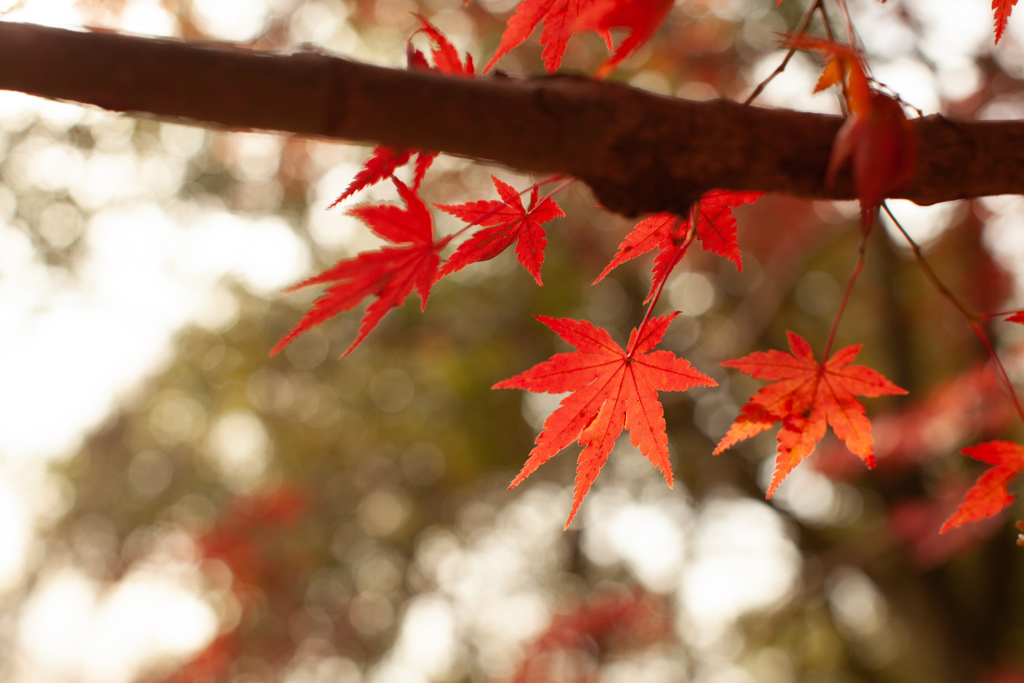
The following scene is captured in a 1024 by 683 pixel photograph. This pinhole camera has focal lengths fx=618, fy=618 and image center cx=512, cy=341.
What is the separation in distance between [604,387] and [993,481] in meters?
0.58

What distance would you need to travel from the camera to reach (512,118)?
1.68 feet

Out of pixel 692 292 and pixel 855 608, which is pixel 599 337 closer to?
pixel 692 292

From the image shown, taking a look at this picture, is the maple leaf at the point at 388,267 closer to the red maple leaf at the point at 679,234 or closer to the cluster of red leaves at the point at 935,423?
the red maple leaf at the point at 679,234

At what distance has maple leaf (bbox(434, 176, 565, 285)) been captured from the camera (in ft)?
2.51

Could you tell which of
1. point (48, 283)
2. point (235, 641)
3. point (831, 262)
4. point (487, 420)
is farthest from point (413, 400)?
point (831, 262)

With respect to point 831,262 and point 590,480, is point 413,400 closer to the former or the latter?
point 831,262

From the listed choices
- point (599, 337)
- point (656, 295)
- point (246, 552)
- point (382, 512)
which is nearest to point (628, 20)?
point (656, 295)

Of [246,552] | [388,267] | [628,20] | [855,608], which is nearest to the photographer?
[628,20]

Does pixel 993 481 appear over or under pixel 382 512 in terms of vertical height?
over

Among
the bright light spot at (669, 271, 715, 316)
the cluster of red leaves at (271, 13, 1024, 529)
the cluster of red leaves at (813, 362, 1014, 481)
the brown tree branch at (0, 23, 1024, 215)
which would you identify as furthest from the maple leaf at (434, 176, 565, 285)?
the bright light spot at (669, 271, 715, 316)

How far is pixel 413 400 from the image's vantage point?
6.46m

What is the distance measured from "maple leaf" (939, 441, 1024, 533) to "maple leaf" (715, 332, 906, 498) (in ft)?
0.52

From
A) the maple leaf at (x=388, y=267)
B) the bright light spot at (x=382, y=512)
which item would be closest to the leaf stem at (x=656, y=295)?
the maple leaf at (x=388, y=267)

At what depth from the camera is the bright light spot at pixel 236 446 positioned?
269 inches
